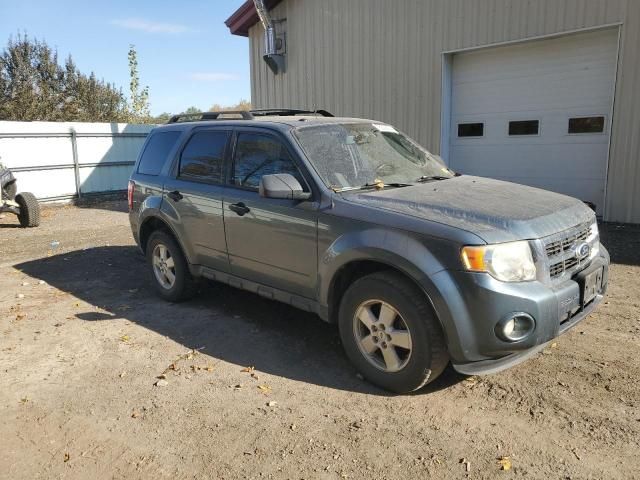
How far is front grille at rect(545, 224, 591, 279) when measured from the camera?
131 inches

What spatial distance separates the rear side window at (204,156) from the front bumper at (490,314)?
103 inches

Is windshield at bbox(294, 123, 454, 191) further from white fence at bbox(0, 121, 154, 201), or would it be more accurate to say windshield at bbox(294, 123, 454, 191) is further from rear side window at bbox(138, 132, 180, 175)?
white fence at bbox(0, 121, 154, 201)

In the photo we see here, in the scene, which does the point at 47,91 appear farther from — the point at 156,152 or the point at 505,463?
the point at 505,463

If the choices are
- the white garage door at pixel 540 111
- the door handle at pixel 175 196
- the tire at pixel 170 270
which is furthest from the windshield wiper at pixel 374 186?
the white garage door at pixel 540 111

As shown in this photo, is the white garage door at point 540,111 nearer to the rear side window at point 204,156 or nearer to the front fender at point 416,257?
the rear side window at point 204,156

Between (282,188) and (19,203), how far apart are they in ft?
30.7

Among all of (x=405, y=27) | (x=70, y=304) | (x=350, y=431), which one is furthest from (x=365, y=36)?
(x=350, y=431)

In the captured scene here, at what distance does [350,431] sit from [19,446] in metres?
1.96

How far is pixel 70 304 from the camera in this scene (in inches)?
232

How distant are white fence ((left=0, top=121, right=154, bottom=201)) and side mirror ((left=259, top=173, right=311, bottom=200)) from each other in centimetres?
1209

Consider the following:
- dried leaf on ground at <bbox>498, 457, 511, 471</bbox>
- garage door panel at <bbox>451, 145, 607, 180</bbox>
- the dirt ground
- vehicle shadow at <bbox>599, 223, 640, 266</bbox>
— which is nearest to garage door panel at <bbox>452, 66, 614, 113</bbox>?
garage door panel at <bbox>451, 145, 607, 180</bbox>

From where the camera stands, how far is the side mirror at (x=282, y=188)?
3910mm

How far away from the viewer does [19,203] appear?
11117 millimetres

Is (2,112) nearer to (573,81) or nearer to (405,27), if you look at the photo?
(405,27)
